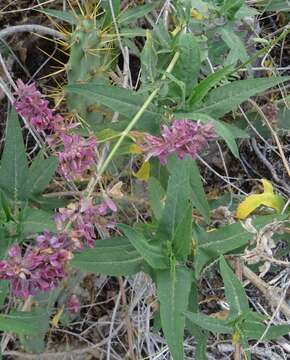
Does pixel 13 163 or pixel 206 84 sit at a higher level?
pixel 206 84

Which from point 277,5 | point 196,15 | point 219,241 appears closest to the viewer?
point 219,241

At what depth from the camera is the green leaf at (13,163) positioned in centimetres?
113

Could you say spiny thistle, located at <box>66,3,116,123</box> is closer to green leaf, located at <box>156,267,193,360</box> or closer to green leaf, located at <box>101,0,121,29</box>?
green leaf, located at <box>101,0,121,29</box>

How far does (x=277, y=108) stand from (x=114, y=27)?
0.42 meters

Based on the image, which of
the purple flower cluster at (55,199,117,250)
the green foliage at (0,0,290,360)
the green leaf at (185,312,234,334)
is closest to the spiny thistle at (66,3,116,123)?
the green foliage at (0,0,290,360)

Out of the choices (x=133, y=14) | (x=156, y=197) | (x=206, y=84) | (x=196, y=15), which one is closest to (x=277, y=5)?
(x=196, y=15)

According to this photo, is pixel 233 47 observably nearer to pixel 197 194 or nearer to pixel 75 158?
pixel 197 194

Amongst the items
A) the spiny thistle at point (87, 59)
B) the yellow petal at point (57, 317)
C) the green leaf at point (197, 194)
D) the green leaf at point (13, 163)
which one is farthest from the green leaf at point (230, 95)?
the yellow petal at point (57, 317)

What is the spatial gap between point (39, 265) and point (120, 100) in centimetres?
37

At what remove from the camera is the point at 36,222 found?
42.2 inches

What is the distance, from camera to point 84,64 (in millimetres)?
1227

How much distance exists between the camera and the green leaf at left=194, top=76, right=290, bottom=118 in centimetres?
112

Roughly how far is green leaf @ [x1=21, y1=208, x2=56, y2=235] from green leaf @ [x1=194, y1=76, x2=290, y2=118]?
31 cm

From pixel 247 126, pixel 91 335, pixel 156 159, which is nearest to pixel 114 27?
pixel 156 159
